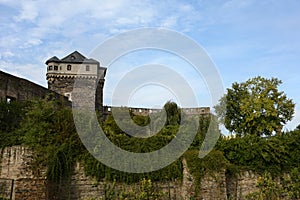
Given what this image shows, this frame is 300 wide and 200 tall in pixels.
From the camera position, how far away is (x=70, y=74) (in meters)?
37.8

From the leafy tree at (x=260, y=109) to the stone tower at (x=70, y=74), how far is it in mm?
14326

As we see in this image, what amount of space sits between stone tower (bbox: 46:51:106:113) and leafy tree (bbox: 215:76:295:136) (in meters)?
14.3

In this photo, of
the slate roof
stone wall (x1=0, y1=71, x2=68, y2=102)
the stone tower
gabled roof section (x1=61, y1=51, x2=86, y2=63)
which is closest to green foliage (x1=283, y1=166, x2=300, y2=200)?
stone wall (x1=0, y1=71, x2=68, y2=102)

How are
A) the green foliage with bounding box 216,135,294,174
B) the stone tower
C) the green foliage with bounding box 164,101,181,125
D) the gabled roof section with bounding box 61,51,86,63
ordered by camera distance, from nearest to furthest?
the green foliage with bounding box 216,135,294,174 < the green foliage with bounding box 164,101,181,125 < the stone tower < the gabled roof section with bounding box 61,51,86,63

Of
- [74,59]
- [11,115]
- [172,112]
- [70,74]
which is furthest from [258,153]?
[74,59]

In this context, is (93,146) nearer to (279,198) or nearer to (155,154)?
(155,154)

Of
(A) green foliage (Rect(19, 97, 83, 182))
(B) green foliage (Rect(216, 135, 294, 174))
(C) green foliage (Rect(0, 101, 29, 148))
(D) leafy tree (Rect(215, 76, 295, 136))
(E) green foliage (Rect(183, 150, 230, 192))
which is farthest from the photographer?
(D) leafy tree (Rect(215, 76, 295, 136))

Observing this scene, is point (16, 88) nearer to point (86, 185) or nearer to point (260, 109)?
point (86, 185)

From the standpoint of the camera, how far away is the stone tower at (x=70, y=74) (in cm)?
3722

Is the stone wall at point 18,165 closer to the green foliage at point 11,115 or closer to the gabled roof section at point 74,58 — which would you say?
the green foliage at point 11,115

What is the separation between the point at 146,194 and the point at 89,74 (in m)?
27.8

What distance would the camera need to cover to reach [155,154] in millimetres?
13945

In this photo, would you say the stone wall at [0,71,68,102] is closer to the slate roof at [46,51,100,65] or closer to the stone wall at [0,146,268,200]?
the stone wall at [0,146,268,200]

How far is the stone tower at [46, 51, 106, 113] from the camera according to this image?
3722 centimetres
